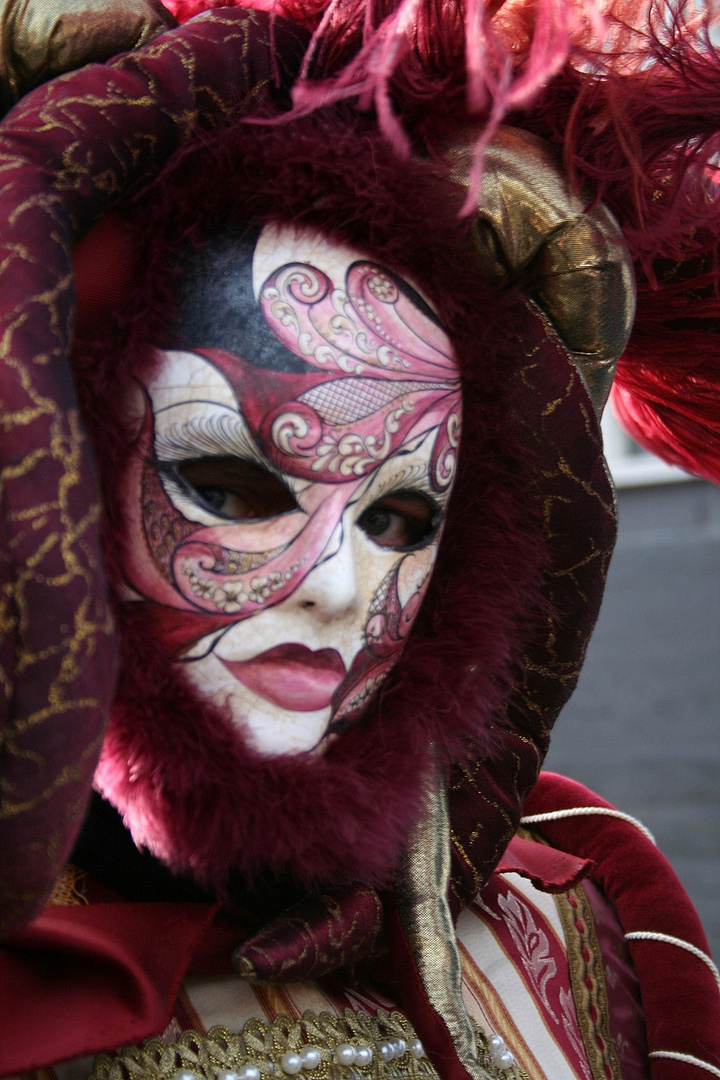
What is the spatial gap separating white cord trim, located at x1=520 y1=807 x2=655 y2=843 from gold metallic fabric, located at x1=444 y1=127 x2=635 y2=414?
65 centimetres

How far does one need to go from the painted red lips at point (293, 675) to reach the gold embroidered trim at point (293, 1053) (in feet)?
0.98

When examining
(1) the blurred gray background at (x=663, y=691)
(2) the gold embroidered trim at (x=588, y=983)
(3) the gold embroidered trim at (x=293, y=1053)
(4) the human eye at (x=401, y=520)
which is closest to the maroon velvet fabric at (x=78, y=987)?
(3) the gold embroidered trim at (x=293, y=1053)

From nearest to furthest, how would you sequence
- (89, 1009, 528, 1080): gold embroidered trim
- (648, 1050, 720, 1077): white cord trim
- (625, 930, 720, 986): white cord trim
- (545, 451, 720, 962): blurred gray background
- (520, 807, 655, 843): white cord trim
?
(89, 1009, 528, 1080): gold embroidered trim
(648, 1050, 720, 1077): white cord trim
(625, 930, 720, 986): white cord trim
(520, 807, 655, 843): white cord trim
(545, 451, 720, 962): blurred gray background

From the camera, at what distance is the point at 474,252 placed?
1242mm

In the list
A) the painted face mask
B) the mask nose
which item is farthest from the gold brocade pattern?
the mask nose

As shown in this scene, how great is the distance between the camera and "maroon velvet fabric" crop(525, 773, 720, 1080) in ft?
4.61

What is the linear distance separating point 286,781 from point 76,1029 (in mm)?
276

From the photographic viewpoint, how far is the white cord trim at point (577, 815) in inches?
64.0

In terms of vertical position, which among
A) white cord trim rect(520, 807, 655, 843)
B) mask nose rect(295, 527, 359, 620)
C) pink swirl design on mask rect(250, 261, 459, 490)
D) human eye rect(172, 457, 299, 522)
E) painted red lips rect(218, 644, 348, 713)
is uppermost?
pink swirl design on mask rect(250, 261, 459, 490)

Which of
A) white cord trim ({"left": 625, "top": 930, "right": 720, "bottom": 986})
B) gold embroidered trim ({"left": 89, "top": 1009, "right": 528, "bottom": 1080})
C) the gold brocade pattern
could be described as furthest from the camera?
white cord trim ({"left": 625, "top": 930, "right": 720, "bottom": 986})

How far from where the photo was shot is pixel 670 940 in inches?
59.0

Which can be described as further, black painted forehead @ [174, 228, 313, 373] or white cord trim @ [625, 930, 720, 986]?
white cord trim @ [625, 930, 720, 986]

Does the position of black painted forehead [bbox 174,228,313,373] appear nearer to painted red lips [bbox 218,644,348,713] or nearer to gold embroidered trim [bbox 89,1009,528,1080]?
painted red lips [bbox 218,644,348,713]

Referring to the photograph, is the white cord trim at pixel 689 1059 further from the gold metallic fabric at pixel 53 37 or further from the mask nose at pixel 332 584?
the gold metallic fabric at pixel 53 37
